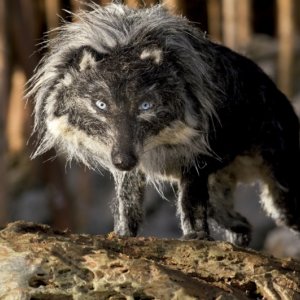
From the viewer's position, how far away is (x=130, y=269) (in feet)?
16.9

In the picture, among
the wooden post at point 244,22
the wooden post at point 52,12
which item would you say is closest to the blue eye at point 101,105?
the wooden post at point 52,12

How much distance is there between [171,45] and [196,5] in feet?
40.2

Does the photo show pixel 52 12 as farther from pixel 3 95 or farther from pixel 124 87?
pixel 124 87

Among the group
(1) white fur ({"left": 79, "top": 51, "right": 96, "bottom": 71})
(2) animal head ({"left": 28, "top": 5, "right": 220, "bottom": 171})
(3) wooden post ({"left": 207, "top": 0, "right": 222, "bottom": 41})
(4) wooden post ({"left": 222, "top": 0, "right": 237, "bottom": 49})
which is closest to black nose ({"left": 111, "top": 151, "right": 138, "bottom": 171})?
(2) animal head ({"left": 28, "top": 5, "right": 220, "bottom": 171})

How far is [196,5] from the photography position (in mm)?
18781

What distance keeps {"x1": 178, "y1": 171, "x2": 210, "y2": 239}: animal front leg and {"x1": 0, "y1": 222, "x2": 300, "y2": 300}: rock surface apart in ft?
3.06

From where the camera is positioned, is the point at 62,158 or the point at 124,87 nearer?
the point at 124,87

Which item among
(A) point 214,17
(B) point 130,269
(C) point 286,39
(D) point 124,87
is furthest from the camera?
(A) point 214,17

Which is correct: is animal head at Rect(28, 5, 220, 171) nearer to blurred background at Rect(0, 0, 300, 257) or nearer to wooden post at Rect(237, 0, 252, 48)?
blurred background at Rect(0, 0, 300, 257)

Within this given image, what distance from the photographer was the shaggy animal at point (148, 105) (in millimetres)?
6398

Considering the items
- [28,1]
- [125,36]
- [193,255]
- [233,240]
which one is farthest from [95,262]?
[28,1]

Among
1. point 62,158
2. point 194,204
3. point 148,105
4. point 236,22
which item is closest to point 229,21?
point 236,22

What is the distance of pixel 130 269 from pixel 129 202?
1935mm

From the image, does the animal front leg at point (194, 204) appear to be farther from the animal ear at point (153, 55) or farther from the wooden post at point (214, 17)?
the wooden post at point (214, 17)
